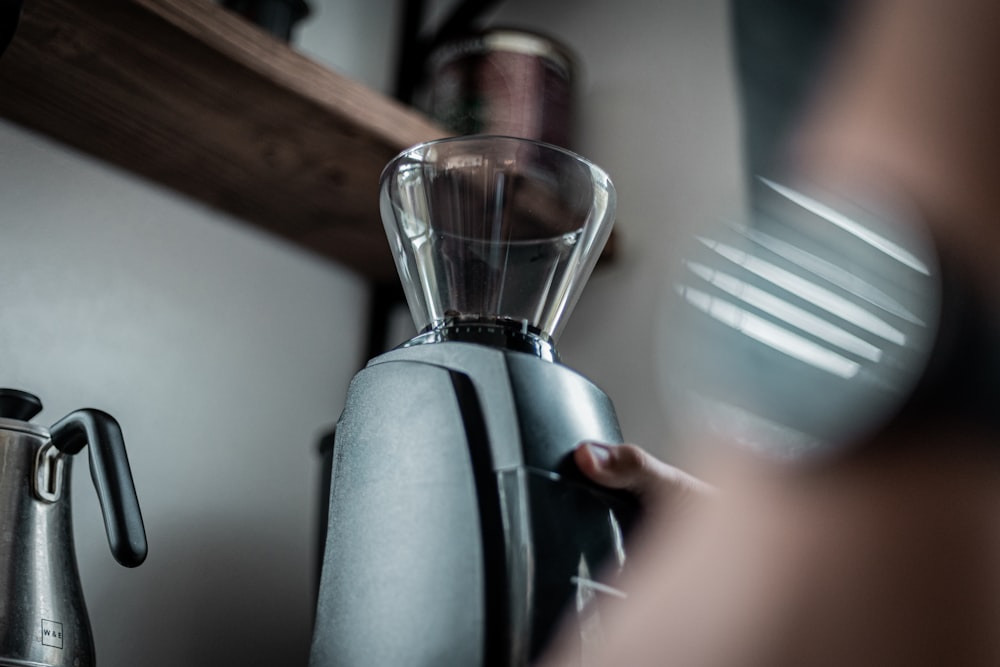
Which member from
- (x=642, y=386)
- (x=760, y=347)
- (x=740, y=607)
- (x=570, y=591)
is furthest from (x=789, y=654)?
(x=642, y=386)

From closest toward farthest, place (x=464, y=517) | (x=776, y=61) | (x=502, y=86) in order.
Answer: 1. (x=776, y=61)
2. (x=464, y=517)
3. (x=502, y=86)

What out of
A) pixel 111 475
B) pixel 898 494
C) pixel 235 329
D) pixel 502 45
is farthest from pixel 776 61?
pixel 235 329

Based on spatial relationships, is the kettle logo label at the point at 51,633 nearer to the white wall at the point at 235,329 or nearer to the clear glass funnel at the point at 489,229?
the white wall at the point at 235,329

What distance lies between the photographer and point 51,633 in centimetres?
66

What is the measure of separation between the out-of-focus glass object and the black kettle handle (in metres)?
0.40

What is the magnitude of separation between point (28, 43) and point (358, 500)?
48 centimetres

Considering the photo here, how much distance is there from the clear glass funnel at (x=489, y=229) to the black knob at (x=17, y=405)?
0.30 m

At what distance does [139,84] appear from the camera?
844mm

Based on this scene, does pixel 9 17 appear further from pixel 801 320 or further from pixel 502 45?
pixel 801 320

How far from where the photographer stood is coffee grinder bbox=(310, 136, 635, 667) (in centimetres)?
55

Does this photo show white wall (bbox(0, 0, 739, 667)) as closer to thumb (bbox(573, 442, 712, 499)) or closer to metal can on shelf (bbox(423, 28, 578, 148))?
metal can on shelf (bbox(423, 28, 578, 148))

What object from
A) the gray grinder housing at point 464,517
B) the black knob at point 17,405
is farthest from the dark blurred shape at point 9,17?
the gray grinder housing at point 464,517

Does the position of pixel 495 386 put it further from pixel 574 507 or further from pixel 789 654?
pixel 789 654

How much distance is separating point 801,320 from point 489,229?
259mm
